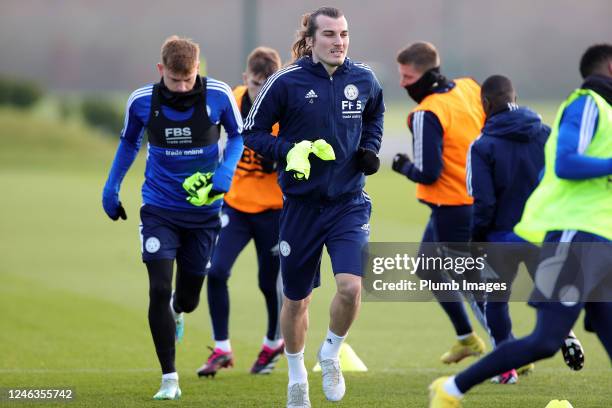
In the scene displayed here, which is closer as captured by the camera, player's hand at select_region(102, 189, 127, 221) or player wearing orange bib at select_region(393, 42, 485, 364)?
player's hand at select_region(102, 189, 127, 221)

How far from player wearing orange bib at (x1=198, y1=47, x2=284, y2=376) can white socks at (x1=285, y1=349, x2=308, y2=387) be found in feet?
6.26

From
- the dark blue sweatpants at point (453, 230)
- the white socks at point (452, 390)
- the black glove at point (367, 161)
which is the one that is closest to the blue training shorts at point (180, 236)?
the black glove at point (367, 161)

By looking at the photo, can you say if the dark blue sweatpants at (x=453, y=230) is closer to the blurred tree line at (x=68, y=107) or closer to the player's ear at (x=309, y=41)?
the player's ear at (x=309, y=41)

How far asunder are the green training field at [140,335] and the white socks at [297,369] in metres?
0.39

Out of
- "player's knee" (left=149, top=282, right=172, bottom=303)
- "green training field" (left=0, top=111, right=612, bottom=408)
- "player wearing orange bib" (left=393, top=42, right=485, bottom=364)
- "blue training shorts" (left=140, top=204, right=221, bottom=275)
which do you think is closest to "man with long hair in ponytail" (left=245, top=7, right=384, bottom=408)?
"green training field" (left=0, top=111, right=612, bottom=408)

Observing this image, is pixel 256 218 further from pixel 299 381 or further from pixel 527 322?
pixel 527 322

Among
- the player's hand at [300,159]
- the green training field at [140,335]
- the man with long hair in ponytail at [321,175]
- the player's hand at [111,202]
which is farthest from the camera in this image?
the player's hand at [111,202]

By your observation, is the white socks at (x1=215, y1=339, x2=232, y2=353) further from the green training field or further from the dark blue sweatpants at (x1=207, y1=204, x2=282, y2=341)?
the green training field

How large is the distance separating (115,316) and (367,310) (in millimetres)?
2828

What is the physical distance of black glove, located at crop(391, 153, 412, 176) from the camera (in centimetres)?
902

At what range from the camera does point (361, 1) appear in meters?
66.4

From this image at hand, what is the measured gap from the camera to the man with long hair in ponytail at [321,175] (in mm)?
7172

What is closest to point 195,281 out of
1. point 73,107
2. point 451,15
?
point 73,107

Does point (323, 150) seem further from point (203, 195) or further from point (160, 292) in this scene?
point (160, 292)
